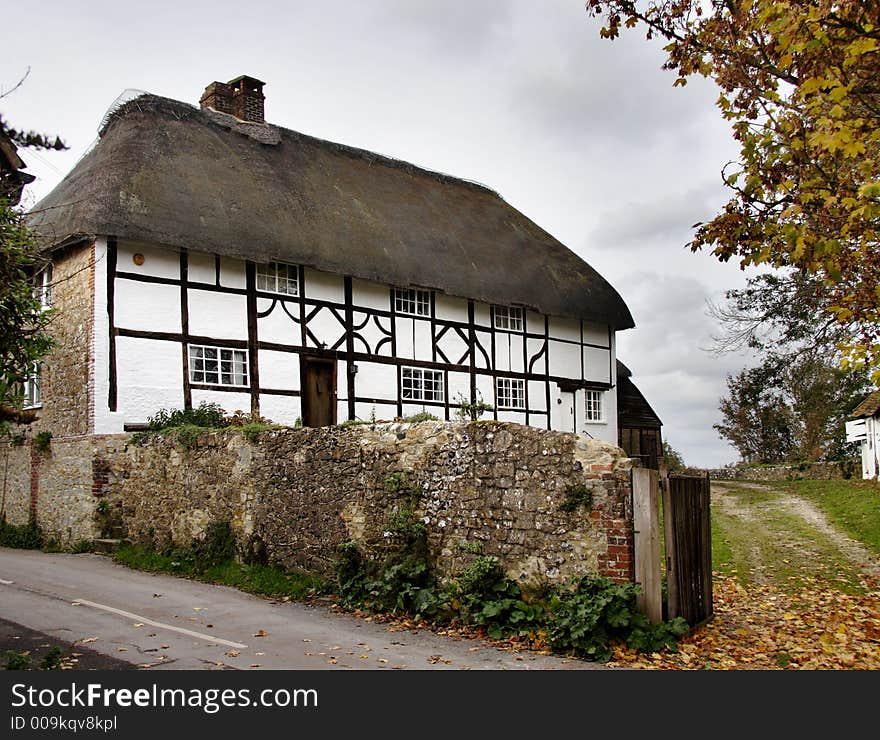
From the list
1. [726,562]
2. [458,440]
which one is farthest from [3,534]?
[726,562]

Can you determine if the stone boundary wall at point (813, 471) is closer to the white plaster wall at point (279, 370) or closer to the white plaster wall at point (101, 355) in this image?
the white plaster wall at point (279, 370)

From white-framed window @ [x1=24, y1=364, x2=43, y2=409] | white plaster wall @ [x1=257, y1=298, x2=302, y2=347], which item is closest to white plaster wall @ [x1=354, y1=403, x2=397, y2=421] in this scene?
white plaster wall @ [x1=257, y1=298, x2=302, y2=347]

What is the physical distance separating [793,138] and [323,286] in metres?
11.8

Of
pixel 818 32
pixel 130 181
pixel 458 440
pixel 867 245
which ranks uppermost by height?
pixel 130 181

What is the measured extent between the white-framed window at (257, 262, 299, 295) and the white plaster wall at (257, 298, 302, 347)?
11.5 inches

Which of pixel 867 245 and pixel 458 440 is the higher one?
pixel 867 245

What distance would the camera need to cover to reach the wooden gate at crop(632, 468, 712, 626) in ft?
26.0

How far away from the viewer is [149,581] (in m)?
11.6

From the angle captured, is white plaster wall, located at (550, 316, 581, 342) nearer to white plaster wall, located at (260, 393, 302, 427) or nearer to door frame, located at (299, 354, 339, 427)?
door frame, located at (299, 354, 339, 427)

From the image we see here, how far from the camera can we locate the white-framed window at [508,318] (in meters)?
Result: 22.1

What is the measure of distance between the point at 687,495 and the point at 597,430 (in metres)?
16.1

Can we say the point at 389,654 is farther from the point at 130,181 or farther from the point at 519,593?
the point at 130,181

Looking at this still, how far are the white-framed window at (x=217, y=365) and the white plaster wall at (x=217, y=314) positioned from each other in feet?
1.00

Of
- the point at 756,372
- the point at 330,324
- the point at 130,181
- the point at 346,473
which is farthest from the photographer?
the point at 756,372
